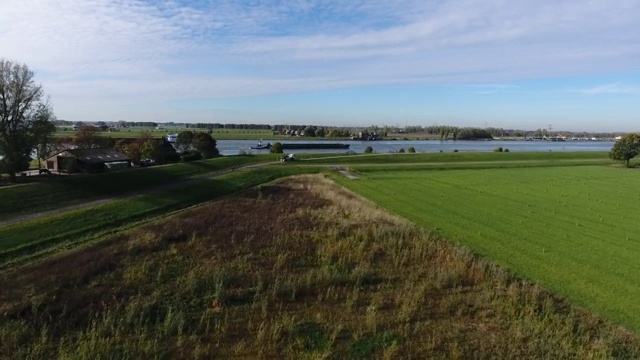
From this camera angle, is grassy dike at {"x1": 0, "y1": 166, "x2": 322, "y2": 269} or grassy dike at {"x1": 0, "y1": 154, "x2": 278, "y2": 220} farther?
grassy dike at {"x1": 0, "y1": 154, "x2": 278, "y2": 220}

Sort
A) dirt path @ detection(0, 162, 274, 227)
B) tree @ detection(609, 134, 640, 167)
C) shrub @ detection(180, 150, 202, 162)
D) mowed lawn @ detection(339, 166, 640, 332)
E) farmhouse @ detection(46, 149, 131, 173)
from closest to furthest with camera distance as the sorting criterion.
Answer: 1. mowed lawn @ detection(339, 166, 640, 332)
2. dirt path @ detection(0, 162, 274, 227)
3. farmhouse @ detection(46, 149, 131, 173)
4. tree @ detection(609, 134, 640, 167)
5. shrub @ detection(180, 150, 202, 162)

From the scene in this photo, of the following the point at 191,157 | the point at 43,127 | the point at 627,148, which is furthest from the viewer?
the point at 191,157

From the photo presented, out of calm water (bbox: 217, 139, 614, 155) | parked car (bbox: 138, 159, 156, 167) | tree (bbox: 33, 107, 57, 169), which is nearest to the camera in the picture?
tree (bbox: 33, 107, 57, 169)

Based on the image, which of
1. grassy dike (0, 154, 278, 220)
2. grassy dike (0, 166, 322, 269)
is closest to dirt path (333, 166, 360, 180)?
grassy dike (0, 166, 322, 269)

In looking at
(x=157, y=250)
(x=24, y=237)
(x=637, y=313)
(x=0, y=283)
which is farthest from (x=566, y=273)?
(x=24, y=237)

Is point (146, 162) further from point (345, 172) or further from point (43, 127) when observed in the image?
point (345, 172)

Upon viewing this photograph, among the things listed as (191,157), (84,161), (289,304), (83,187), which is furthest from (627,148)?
(84,161)

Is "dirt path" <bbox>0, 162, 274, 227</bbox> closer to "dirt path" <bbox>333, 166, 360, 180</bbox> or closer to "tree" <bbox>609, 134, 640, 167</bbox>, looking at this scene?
"dirt path" <bbox>333, 166, 360, 180</bbox>
